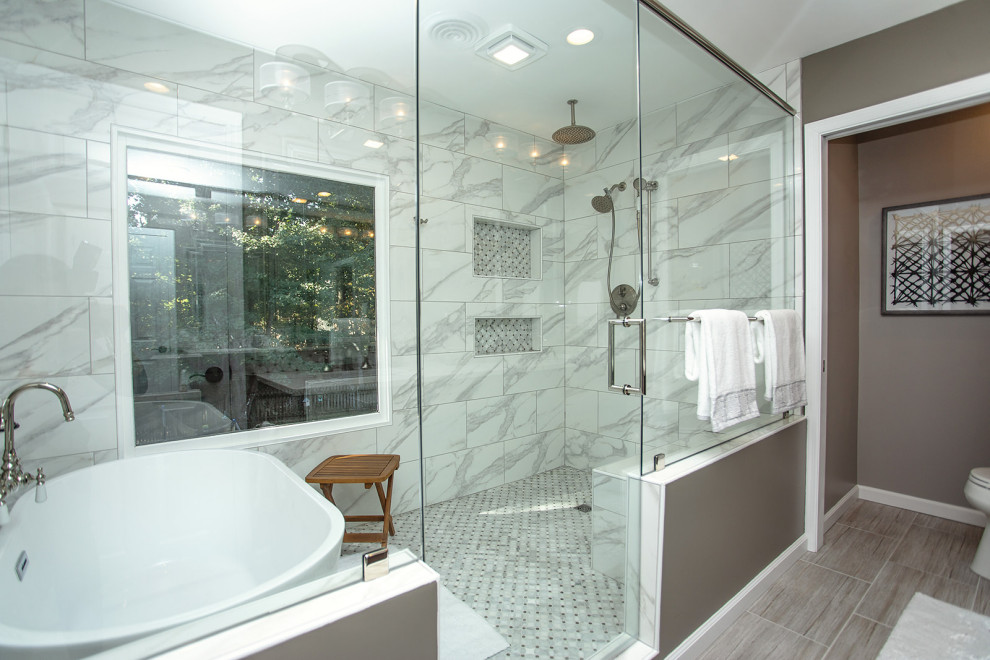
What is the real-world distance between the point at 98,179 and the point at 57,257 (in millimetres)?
182

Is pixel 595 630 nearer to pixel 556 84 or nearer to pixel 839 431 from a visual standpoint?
pixel 556 84

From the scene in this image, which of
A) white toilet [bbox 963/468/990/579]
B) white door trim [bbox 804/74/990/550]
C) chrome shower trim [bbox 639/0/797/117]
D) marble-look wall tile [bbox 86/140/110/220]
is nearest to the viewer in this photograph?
marble-look wall tile [bbox 86/140/110/220]

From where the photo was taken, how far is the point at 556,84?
1.60 m

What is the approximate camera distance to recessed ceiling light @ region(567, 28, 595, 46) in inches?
61.2

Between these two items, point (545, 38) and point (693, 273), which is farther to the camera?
point (693, 273)

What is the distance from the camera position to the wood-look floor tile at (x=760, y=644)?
69.9 inches

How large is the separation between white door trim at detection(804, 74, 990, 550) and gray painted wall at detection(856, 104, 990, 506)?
868 mm

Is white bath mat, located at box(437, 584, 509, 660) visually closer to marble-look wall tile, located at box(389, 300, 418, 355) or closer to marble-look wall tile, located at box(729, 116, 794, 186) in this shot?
marble-look wall tile, located at box(389, 300, 418, 355)

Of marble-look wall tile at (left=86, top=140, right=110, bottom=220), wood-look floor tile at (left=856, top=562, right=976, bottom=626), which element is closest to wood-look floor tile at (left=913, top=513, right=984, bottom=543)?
wood-look floor tile at (left=856, top=562, right=976, bottom=626)

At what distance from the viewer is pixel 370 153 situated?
1.27 m

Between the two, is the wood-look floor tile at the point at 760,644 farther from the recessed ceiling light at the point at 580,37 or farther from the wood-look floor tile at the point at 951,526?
the recessed ceiling light at the point at 580,37

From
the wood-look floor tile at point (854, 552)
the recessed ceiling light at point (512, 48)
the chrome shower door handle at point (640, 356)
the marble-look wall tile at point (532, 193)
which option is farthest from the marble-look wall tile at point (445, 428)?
the wood-look floor tile at point (854, 552)

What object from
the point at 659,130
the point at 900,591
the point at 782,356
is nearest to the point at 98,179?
the point at 659,130

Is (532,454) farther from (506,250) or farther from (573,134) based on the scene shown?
(573,134)
